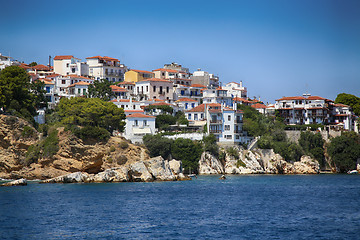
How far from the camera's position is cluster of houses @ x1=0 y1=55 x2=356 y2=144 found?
79.1 meters

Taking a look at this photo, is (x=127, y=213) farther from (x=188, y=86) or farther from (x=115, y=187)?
(x=188, y=86)

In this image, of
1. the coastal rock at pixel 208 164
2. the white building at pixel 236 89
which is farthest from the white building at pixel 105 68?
the coastal rock at pixel 208 164

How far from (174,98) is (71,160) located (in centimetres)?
4146

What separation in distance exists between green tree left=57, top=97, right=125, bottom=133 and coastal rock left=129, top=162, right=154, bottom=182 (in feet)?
32.6

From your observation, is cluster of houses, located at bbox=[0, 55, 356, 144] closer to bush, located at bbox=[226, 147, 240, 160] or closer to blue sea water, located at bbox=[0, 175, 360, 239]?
bush, located at bbox=[226, 147, 240, 160]

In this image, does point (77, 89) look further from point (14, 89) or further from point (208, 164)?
point (208, 164)

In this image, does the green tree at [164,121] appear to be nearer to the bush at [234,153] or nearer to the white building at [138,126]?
the white building at [138,126]

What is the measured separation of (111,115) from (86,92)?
1041 inches

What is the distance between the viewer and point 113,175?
60156 millimetres

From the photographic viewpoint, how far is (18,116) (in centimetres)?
6688

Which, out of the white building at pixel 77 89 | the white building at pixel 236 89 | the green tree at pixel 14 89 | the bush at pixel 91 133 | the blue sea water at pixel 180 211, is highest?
the white building at pixel 236 89

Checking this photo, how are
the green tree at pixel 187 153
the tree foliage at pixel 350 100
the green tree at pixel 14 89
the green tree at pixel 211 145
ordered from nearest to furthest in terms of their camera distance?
1. the green tree at pixel 14 89
2. the green tree at pixel 187 153
3. the green tree at pixel 211 145
4. the tree foliage at pixel 350 100

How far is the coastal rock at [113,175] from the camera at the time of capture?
59.8m

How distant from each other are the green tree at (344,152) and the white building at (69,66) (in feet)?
183
